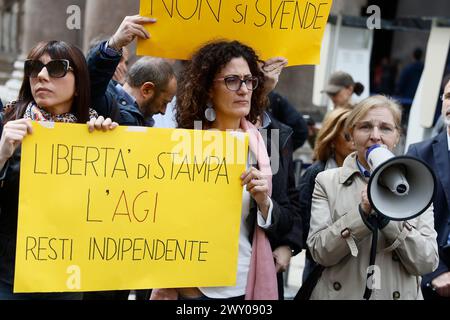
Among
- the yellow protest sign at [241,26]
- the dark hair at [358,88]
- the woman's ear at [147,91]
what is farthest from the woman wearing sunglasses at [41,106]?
the dark hair at [358,88]

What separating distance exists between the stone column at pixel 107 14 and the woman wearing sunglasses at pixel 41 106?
5.59m

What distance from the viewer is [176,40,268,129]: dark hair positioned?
14.1 feet

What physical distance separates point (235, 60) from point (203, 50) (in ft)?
0.55

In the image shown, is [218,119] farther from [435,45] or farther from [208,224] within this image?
[435,45]

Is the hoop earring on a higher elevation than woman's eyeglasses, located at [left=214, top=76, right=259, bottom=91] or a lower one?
lower

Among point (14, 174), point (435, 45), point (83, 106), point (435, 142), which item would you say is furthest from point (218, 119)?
point (435, 45)

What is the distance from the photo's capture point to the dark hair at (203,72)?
429cm

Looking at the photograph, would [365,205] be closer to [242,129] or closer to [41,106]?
[242,129]

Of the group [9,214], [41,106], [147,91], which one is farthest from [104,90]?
[147,91]

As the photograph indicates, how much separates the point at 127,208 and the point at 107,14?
20.4ft

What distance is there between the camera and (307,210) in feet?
15.7

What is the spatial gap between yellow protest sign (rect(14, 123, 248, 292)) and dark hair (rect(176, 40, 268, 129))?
0.31 metres

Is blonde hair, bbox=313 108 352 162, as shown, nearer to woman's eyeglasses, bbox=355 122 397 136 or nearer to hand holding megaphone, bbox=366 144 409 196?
woman's eyeglasses, bbox=355 122 397 136

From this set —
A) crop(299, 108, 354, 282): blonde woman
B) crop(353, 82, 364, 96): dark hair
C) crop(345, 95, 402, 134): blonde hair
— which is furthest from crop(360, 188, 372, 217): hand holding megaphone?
crop(353, 82, 364, 96): dark hair
